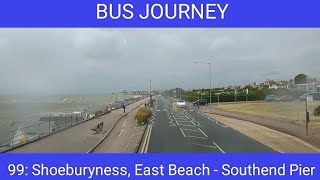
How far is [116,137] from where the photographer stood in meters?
22.3

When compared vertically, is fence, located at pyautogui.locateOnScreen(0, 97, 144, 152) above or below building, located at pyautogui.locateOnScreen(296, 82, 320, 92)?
below

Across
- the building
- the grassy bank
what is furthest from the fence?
the building

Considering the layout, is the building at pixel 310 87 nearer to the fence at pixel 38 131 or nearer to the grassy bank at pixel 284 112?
the grassy bank at pixel 284 112

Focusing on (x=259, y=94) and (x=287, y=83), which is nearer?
(x=259, y=94)

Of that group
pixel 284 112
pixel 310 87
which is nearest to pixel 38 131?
pixel 284 112

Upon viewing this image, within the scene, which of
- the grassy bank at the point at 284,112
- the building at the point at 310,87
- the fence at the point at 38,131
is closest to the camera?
the fence at the point at 38,131

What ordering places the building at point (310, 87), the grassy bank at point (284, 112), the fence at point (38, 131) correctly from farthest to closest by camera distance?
1. the building at point (310, 87)
2. the grassy bank at point (284, 112)
3. the fence at point (38, 131)

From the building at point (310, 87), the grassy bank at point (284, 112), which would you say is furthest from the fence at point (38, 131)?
the building at point (310, 87)

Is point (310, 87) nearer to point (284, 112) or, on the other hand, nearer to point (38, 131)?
point (284, 112)

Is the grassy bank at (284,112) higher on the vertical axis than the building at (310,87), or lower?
lower

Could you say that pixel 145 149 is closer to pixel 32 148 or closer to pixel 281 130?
pixel 32 148

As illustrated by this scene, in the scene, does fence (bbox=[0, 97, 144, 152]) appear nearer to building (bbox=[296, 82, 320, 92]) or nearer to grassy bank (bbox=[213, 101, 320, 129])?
grassy bank (bbox=[213, 101, 320, 129])

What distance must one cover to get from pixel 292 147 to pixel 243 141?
8.48 feet

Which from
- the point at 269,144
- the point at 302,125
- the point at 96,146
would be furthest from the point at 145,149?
the point at 302,125
